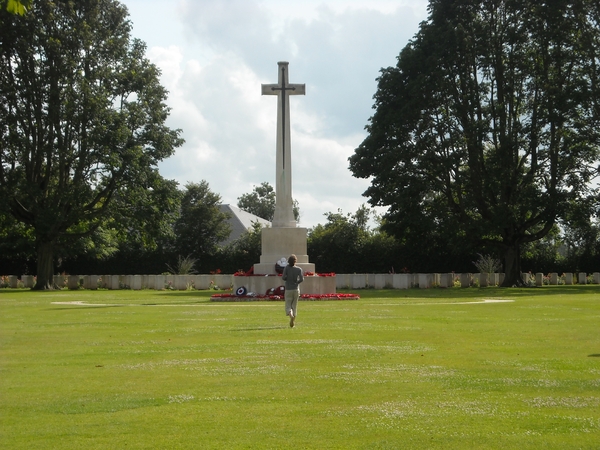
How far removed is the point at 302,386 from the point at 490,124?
3521cm

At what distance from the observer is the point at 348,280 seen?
41.8 m

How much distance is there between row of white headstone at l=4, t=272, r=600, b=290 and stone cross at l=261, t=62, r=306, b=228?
10588 millimetres

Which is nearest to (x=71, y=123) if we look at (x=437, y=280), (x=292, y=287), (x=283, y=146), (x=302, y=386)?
(x=283, y=146)

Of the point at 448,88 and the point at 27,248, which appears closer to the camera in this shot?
the point at 448,88

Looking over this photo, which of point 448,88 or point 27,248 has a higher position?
point 448,88

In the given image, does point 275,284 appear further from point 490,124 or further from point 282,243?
point 490,124

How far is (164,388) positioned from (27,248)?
4193 centimetres

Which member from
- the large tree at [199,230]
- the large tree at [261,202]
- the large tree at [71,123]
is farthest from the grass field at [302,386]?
the large tree at [261,202]

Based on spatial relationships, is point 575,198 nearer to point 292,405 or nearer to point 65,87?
point 65,87

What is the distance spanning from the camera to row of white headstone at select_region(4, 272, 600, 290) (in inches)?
1644

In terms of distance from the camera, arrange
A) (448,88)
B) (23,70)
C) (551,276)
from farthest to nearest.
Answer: (551,276)
(448,88)
(23,70)

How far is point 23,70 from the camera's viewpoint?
1508 inches

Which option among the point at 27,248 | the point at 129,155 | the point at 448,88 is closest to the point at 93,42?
the point at 129,155

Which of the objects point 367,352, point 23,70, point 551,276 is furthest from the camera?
point 551,276
